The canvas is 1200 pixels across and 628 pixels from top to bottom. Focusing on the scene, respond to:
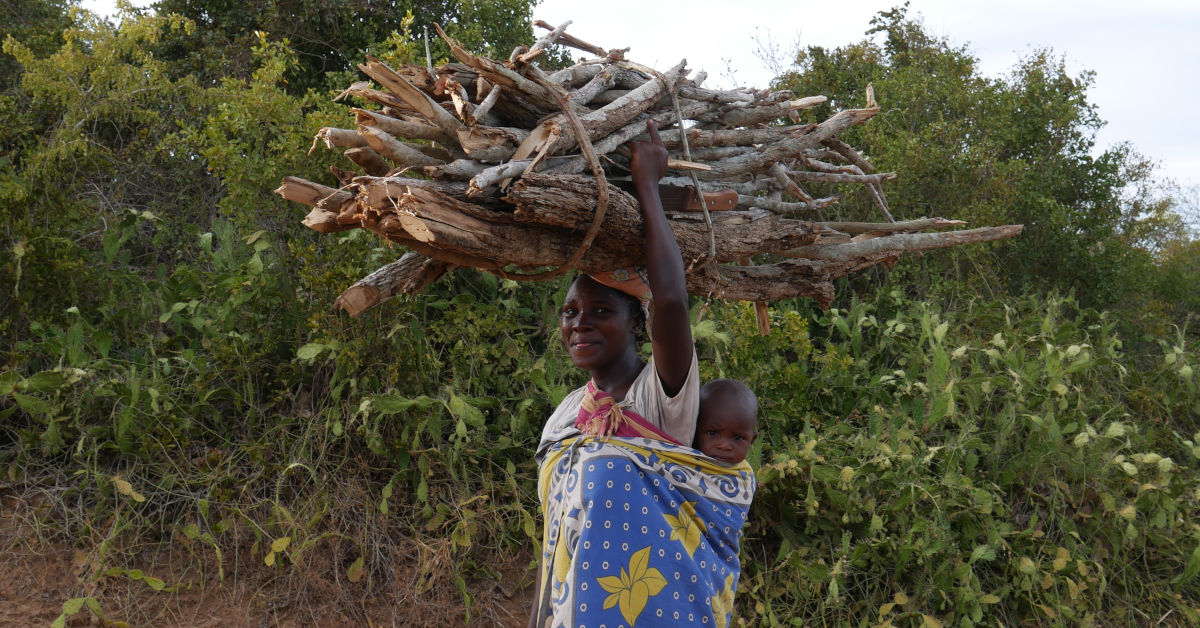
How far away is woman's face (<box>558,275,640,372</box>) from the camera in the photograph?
2.29 metres

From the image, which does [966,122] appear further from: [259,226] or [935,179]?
[259,226]

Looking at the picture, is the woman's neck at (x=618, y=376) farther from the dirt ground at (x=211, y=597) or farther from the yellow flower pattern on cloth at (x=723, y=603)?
the dirt ground at (x=211, y=597)

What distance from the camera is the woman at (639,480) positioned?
2.10 m

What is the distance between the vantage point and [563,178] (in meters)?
1.95

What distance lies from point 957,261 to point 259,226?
4.62m

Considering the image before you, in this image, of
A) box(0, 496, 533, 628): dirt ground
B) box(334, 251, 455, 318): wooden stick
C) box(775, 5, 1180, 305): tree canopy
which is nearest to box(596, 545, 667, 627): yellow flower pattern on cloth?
box(334, 251, 455, 318): wooden stick

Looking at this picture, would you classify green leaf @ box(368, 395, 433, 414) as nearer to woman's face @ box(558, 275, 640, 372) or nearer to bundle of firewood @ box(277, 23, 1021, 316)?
bundle of firewood @ box(277, 23, 1021, 316)

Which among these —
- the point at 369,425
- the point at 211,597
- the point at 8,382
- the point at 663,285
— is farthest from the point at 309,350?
the point at 663,285

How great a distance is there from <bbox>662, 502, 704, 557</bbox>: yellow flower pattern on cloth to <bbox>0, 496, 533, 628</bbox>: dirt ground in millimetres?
2241

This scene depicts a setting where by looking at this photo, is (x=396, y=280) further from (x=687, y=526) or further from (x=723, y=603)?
(x=723, y=603)

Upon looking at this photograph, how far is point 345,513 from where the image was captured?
4.33m

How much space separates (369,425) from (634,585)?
257 centimetres

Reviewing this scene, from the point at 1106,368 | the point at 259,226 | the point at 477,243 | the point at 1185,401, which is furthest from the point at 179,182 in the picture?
the point at 1185,401

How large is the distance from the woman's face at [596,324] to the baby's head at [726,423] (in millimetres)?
261
